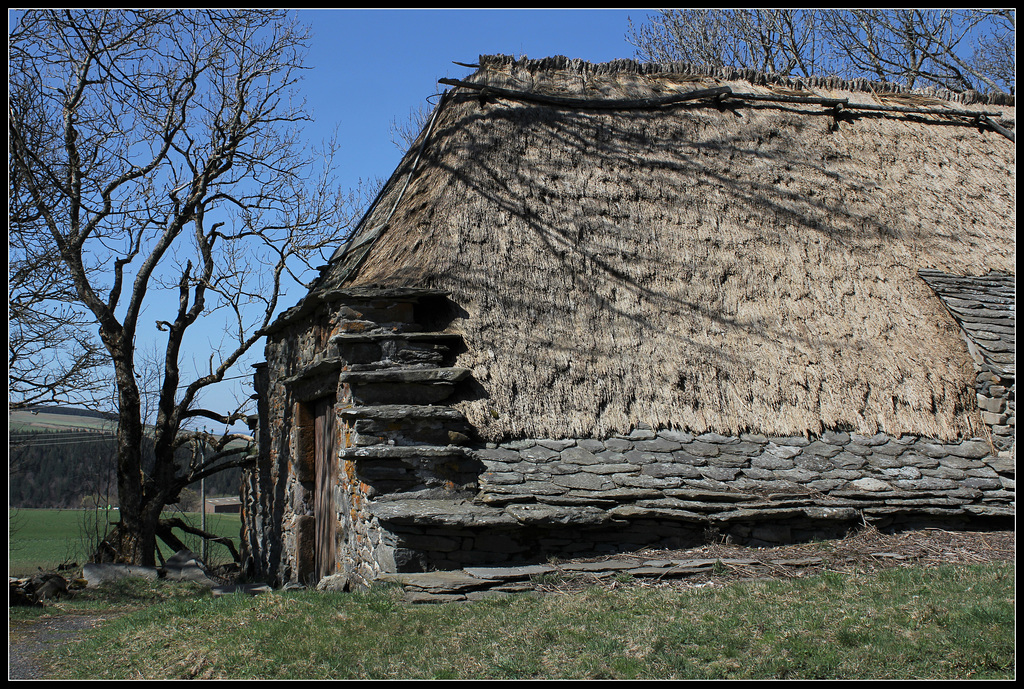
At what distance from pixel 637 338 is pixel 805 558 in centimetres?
247

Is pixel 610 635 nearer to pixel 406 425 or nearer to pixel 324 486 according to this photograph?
pixel 406 425

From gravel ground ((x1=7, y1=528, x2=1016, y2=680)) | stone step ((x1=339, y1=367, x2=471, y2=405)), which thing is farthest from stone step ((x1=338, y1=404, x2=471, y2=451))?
gravel ground ((x1=7, y1=528, x2=1016, y2=680))

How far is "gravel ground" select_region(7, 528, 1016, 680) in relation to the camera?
5621mm

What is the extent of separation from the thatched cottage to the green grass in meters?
1.04

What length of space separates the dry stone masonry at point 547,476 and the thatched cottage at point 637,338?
0.08 ft

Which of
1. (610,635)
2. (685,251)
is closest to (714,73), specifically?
(685,251)

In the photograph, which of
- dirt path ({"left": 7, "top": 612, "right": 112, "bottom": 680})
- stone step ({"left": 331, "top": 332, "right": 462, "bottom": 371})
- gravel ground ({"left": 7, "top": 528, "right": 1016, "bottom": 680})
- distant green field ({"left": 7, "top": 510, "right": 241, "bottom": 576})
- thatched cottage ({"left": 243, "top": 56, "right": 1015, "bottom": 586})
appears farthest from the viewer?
distant green field ({"left": 7, "top": 510, "right": 241, "bottom": 576})

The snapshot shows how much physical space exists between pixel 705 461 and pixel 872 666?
3.03 metres

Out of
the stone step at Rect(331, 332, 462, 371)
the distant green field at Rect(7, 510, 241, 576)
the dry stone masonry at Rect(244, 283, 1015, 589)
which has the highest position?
the stone step at Rect(331, 332, 462, 371)

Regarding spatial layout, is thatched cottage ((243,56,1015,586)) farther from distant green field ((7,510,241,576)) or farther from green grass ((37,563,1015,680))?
distant green field ((7,510,241,576))

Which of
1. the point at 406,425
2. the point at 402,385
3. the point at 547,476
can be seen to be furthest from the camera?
the point at 402,385

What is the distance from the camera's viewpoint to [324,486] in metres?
7.96

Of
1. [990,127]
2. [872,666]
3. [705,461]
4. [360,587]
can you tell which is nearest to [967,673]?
[872,666]

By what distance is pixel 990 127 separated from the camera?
1075cm
